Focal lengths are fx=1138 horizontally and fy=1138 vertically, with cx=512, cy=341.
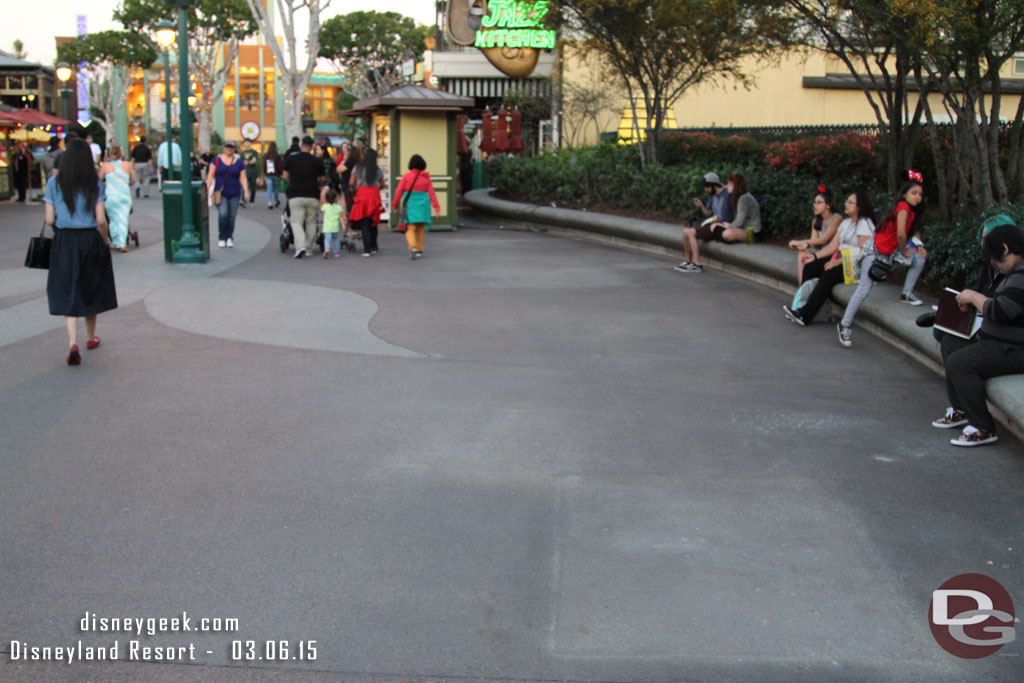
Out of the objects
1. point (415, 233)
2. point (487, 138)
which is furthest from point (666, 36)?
point (487, 138)

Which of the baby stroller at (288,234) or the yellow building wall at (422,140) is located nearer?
the baby stroller at (288,234)

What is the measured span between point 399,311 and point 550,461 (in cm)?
547

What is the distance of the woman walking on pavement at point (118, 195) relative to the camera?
1628 centimetres

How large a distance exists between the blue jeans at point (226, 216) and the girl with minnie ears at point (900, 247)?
10434 millimetres

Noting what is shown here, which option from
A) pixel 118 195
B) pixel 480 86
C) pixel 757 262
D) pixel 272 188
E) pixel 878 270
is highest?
pixel 480 86

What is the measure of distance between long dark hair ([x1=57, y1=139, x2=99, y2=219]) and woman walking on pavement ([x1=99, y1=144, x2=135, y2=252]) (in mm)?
7659

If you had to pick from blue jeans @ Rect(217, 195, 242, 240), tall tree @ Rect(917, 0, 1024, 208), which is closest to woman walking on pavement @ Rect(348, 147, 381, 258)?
blue jeans @ Rect(217, 195, 242, 240)

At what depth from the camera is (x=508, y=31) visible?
103 feet

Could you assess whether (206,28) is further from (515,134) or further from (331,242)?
(331,242)

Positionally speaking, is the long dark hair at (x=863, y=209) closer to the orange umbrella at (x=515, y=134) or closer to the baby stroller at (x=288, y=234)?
the baby stroller at (x=288, y=234)

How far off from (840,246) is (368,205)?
7.81 metres

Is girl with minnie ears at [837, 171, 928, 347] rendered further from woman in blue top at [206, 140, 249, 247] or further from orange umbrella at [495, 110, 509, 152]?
orange umbrella at [495, 110, 509, 152]

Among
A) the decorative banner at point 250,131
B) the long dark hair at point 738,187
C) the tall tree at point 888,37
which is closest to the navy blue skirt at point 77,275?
the tall tree at point 888,37

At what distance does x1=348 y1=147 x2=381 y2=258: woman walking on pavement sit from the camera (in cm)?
1677
